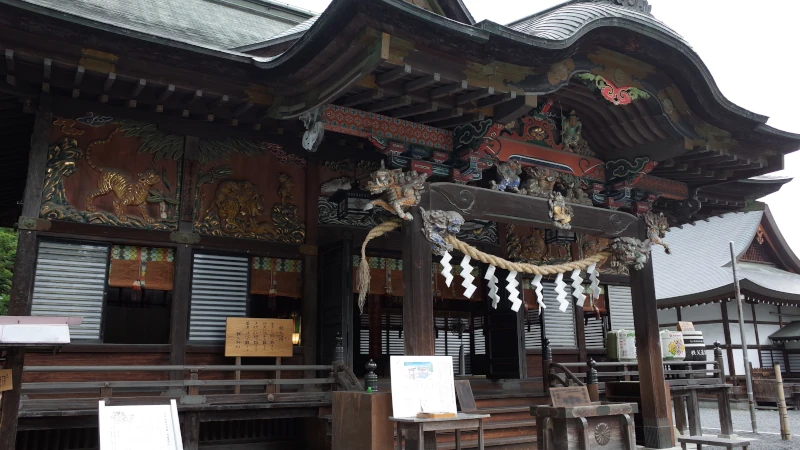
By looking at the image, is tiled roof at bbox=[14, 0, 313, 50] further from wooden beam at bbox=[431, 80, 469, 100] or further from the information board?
the information board

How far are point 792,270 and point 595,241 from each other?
18120 mm

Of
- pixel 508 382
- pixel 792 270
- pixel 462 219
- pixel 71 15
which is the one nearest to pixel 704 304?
pixel 792 270

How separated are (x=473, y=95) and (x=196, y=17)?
20.7 ft

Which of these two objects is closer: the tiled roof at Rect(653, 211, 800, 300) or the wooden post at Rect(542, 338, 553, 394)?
Result: the wooden post at Rect(542, 338, 553, 394)

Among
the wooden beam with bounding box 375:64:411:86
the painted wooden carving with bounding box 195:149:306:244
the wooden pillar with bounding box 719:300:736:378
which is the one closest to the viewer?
the wooden beam with bounding box 375:64:411:86

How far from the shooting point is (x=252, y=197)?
889 cm

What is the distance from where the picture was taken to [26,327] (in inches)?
165

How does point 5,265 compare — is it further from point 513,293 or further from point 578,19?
point 578,19

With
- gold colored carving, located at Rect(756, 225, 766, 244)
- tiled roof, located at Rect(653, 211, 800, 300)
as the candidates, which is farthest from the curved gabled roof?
gold colored carving, located at Rect(756, 225, 766, 244)

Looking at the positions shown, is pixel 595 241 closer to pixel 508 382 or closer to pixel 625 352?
pixel 625 352

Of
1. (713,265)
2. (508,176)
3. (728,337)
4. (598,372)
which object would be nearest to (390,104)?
(508,176)

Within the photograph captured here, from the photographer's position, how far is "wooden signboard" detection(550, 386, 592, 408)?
696 cm

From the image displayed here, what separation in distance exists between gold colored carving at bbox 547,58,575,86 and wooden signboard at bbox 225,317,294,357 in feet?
15.9

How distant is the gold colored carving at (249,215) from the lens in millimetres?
8648
